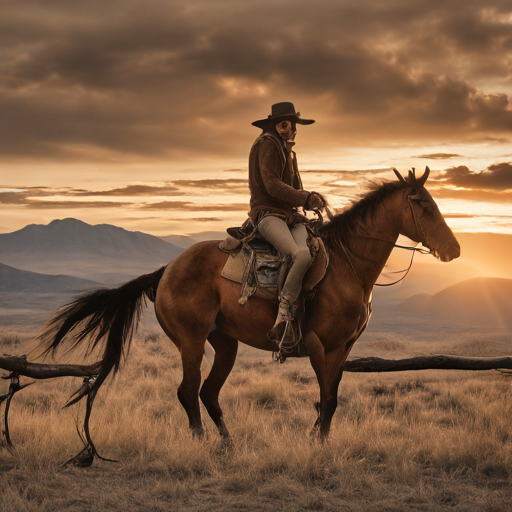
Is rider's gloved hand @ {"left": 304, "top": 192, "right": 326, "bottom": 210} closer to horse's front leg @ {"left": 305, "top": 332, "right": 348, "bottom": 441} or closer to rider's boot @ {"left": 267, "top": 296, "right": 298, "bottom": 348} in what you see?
rider's boot @ {"left": 267, "top": 296, "right": 298, "bottom": 348}

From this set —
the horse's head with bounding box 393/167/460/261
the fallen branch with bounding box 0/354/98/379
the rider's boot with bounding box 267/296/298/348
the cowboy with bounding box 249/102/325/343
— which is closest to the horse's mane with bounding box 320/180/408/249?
the horse's head with bounding box 393/167/460/261

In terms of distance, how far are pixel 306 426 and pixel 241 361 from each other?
8878 millimetres

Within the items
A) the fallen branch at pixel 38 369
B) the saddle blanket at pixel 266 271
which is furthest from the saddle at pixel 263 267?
the fallen branch at pixel 38 369

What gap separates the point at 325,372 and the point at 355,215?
1.98 meters

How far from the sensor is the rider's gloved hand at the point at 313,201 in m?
6.29

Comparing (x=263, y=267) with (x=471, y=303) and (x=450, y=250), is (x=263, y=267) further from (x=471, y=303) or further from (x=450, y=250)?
(x=471, y=303)

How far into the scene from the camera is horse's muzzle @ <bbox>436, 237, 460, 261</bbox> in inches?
236

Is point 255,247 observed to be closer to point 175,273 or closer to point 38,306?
point 175,273

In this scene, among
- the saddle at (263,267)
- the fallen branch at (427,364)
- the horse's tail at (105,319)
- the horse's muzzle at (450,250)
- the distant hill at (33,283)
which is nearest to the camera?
the horse's muzzle at (450,250)

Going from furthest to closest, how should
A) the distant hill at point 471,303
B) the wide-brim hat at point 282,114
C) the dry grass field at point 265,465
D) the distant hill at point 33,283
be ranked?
the distant hill at point 33,283
the distant hill at point 471,303
the wide-brim hat at point 282,114
the dry grass field at point 265,465

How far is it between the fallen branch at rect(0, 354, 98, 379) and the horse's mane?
3621mm

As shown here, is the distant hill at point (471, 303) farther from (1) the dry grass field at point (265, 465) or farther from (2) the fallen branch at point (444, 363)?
(1) the dry grass field at point (265, 465)

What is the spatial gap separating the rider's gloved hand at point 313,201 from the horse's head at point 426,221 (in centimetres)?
97

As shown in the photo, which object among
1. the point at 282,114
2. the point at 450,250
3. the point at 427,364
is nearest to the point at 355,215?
the point at 450,250
